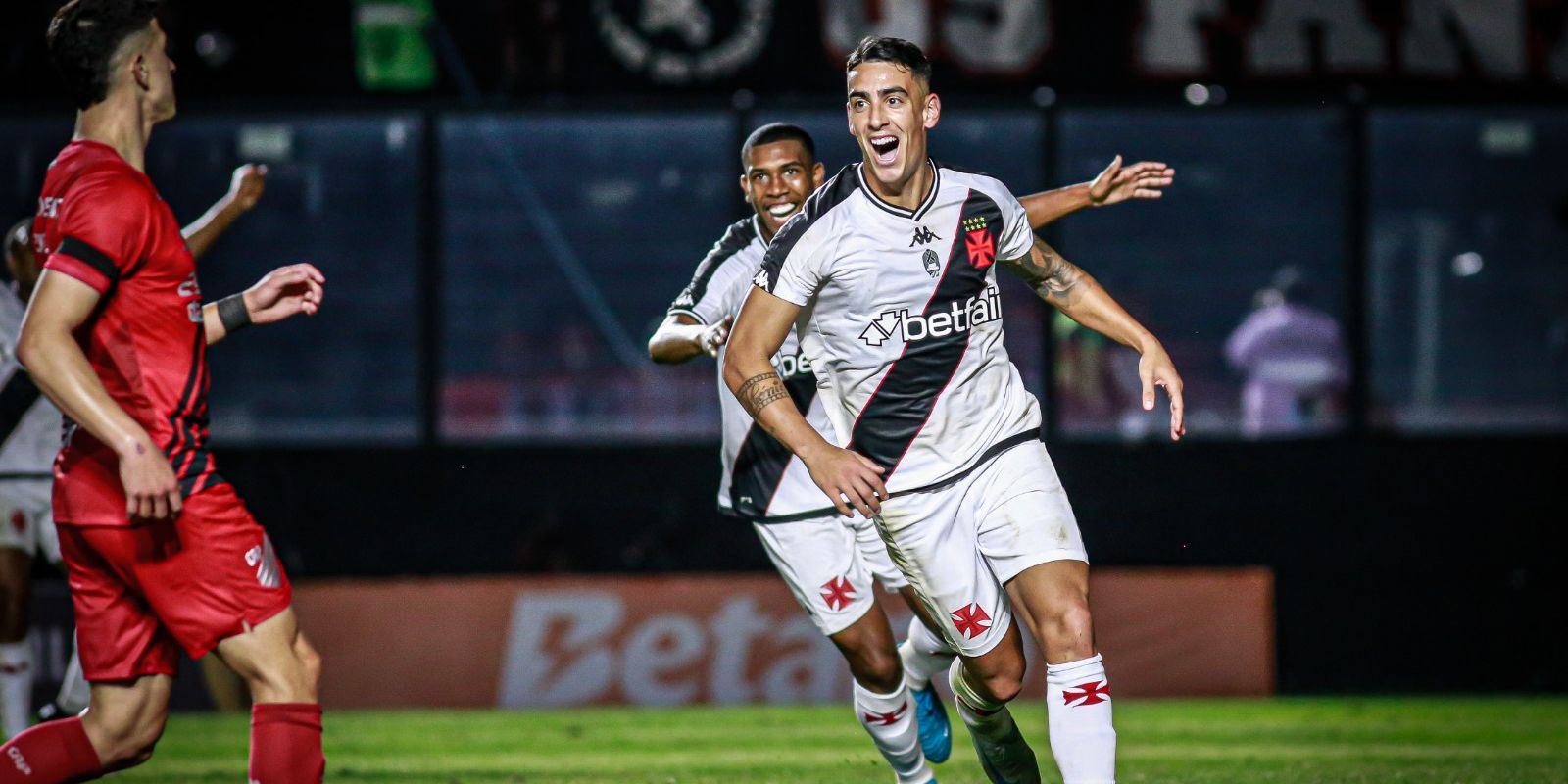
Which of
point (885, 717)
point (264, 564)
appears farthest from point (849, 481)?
point (885, 717)

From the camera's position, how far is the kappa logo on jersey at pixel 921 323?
5398 mm

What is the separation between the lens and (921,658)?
22.6ft

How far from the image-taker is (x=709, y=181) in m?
13.3

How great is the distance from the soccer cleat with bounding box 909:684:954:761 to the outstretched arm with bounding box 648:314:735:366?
1.65 m

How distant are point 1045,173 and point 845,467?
7872mm

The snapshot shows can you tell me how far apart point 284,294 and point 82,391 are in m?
0.85

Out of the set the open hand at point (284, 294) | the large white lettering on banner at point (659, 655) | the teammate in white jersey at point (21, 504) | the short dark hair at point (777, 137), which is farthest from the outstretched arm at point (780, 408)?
the large white lettering on banner at point (659, 655)

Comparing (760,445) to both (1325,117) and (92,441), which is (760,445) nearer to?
(92,441)

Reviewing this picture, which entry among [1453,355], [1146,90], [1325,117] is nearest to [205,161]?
[1146,90]

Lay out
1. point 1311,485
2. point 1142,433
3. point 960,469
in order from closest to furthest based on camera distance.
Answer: point 960,469, point 1311,485, point 1142,433

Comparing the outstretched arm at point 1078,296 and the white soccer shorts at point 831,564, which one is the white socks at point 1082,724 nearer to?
the outstretched arm at point 1078,296

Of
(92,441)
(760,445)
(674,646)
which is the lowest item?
(674,646)

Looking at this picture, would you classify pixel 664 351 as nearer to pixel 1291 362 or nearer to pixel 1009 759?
pixel 1009 759

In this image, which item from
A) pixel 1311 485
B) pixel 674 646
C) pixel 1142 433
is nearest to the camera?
pixel 674 646
